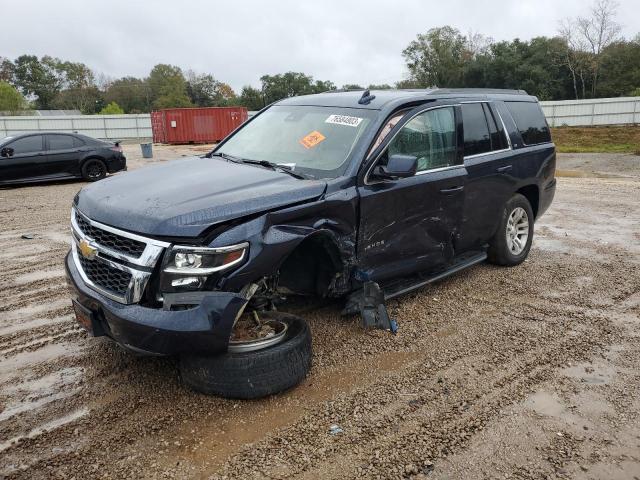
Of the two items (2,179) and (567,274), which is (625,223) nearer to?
(567,274)

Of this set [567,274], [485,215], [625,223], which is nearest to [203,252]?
[485,215]

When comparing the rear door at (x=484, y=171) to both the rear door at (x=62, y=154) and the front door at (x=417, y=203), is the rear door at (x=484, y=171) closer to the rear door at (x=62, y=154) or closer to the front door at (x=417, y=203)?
the front door at (x=417, y=203)

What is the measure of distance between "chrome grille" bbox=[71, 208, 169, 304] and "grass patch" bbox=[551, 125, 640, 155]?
2184cm

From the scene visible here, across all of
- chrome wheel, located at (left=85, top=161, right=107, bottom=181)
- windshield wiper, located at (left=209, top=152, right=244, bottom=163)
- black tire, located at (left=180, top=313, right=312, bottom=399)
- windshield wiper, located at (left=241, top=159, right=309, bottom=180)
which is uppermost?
chrome wheel, located at (left=85, top=161, right=107, bottom=181)

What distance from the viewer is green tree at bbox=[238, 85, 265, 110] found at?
65.9m

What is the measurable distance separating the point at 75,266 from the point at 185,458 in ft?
5.17

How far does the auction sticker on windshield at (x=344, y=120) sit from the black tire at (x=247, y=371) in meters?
1.87

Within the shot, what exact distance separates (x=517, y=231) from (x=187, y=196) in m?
4.14

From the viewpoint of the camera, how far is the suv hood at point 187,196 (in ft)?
10.4

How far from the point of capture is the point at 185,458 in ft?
9.71

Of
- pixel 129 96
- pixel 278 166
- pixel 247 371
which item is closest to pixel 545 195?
pixel 278 166

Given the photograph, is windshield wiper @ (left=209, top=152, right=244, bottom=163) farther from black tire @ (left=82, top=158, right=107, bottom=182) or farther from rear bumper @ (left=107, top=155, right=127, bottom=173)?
rear bumper @ (left=107, top=155, right=127, bottom=173)

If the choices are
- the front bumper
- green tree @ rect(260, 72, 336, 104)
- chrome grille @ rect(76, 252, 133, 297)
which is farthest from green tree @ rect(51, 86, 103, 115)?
the front bumper

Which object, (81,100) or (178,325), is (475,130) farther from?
(81,100)
